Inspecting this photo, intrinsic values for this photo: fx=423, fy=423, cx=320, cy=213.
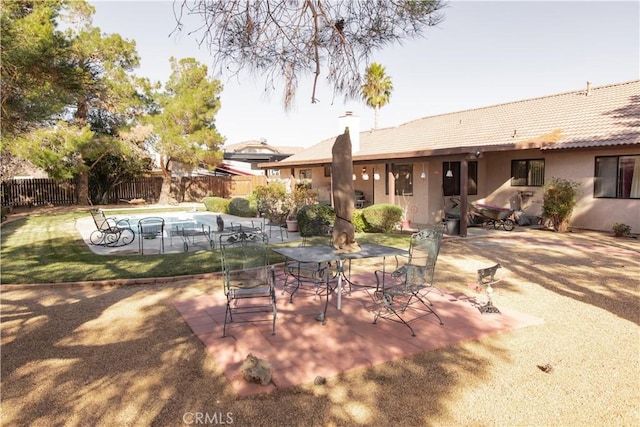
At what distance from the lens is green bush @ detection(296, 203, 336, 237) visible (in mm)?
12609

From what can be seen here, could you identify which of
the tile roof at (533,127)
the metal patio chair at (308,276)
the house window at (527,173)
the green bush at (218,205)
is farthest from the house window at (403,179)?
the metal patio chair at (308,276)

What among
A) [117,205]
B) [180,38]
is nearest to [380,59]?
[180,38]

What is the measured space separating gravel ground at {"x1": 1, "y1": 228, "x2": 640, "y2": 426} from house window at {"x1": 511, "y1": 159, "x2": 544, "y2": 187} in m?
9.73

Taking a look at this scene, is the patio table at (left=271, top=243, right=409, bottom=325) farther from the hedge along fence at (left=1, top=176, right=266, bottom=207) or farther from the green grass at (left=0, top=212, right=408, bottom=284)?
the hedge along fence at (left=1, top=176, right=266, bottom=207)

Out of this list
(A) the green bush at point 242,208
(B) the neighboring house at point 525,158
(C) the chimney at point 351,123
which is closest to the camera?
(B) the neighboring house at point 525,158

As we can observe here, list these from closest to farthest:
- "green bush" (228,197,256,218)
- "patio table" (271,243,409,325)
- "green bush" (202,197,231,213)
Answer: "patio table" (271,243,409,325) < "green bush" (228,197,256,218) < "green bush" (202,197,231,213)

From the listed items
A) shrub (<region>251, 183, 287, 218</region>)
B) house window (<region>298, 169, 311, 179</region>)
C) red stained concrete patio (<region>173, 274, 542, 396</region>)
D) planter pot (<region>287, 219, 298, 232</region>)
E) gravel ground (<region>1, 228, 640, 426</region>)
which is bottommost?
gravel ground (<region>1, 228, 640, 426</region>)

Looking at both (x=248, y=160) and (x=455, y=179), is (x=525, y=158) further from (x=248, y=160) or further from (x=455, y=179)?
(x=248, y=160)

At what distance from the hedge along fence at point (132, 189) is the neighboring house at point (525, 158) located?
13535mm

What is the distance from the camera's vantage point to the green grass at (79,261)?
798 centimetres

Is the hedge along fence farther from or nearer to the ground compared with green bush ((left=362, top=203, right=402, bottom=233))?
farther from the ground

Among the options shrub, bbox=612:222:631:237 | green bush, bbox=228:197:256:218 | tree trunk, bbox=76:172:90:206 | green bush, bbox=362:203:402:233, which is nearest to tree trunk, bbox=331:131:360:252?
green bush, bbox=362:203:402:233

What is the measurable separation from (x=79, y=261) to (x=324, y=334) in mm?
7067

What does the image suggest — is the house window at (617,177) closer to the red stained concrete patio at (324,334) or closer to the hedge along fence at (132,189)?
the red stained concrete patio at (324,334)
